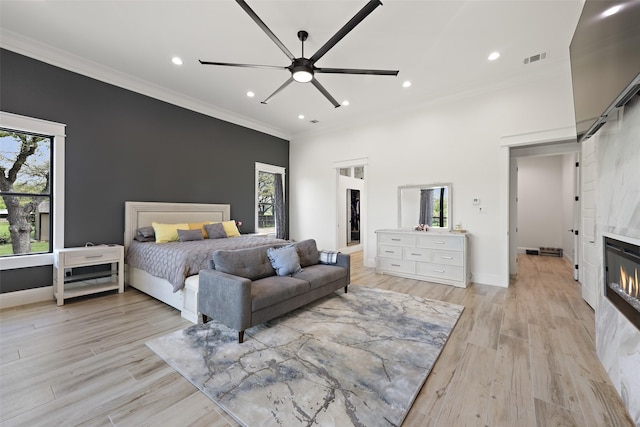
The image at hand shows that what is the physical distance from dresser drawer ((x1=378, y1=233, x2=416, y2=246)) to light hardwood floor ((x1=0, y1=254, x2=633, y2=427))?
1.55m

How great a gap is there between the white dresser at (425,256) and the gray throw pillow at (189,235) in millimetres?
3316

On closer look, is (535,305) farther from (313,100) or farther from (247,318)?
(313,100)

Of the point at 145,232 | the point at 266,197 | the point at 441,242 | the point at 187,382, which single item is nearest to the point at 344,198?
the point at 266,197

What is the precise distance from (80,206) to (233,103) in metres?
3.14

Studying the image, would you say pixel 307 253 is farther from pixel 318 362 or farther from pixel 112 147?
pixel 112 147

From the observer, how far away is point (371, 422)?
153cm

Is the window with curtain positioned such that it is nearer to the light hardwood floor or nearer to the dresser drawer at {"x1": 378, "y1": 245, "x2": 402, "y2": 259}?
the dresser drawer at {"x1": 378, "y1": 245, "x2": 402, "y2": 259}

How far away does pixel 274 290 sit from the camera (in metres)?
2.68

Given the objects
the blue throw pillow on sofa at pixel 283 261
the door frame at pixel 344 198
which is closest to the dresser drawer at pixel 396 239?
the door frame at pixel 344 198

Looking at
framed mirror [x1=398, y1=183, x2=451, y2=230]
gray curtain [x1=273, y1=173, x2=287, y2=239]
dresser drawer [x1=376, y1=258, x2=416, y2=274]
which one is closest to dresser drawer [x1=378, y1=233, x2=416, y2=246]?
dresser drawer [x1=376, y1=258, x2=416, y2=274]

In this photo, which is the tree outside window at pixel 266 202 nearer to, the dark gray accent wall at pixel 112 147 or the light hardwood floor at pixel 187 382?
the dark gray accent wall at pixel 112 147

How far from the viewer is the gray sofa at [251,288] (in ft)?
7.88

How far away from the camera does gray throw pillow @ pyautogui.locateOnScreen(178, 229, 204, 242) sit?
13.9 feet

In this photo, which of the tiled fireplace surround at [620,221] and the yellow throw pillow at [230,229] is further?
the yellow throw pillow at [230,229]
